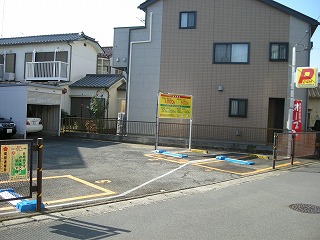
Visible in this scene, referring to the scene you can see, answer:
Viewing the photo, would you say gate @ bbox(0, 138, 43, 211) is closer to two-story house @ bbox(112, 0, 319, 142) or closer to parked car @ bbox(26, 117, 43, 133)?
parked car @ bbox(26, 117, 43, 133)

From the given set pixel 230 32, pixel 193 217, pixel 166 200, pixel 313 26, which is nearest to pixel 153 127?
pixel 230 32

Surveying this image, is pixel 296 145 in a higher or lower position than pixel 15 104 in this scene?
lower

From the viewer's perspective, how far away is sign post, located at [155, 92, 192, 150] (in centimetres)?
1523

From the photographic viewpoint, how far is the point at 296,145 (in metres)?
13.9

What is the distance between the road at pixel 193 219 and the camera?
5066mm

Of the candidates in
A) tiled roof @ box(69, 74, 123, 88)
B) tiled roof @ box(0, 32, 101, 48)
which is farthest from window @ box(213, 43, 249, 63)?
tiled roof @ box(0, 32, 101, 48)

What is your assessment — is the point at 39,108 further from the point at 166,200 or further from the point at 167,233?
the point at 167,233

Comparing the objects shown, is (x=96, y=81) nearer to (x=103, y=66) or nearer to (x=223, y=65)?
(x=103, y=66)

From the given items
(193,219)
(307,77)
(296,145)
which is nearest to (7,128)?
(193,219)

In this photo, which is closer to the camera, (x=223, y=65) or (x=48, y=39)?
Result: (x=223, y=65)

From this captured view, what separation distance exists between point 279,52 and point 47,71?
16.6 m

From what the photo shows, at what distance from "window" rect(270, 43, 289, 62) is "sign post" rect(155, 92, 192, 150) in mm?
5652

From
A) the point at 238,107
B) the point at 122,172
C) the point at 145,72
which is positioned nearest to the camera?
the point at 122,172

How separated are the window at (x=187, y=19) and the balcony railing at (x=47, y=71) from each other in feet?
33.0
